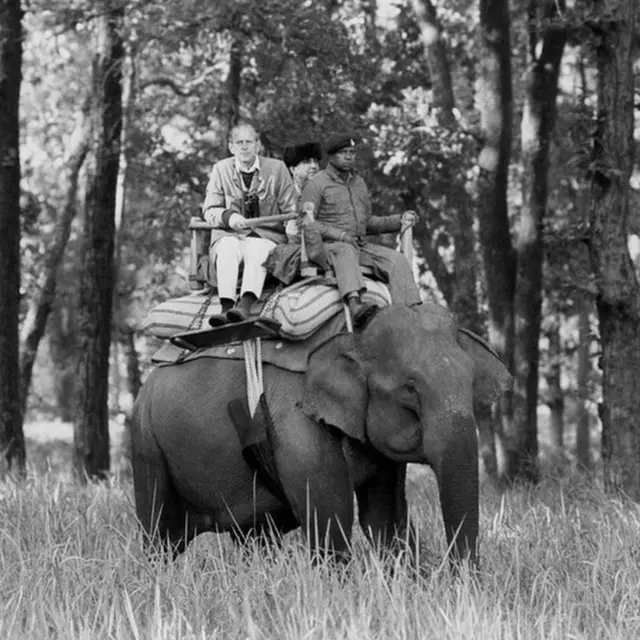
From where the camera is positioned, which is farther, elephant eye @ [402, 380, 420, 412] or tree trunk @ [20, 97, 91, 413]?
tree trunk @ [20, 97, 91, 413]

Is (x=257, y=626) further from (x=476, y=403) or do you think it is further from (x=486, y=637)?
(x=476, y=403)

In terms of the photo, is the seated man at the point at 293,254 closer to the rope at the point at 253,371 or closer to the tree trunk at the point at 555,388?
the rope at the point at 253,371

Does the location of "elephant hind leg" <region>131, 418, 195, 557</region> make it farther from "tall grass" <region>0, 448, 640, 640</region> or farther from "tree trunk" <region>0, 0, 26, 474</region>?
"tree trunk" <region>0, 0, 26, 474</region>

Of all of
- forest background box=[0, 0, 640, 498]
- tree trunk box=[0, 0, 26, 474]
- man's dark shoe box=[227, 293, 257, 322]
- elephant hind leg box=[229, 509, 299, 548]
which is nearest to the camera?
man's dark shoe box=[227, 293, 257, 322]

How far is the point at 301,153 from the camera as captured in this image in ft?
34.4

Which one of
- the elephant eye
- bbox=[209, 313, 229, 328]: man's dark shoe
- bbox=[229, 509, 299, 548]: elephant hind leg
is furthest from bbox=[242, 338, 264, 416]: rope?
the elephant eye

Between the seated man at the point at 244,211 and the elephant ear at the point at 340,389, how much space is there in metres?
0.63

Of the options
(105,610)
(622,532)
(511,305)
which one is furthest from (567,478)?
(105,610)

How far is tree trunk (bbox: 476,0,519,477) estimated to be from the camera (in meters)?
17.7

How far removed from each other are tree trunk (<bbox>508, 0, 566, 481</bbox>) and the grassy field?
804 centimetres

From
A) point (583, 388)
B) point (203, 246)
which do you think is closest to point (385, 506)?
point (203, 246)

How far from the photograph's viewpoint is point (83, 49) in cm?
2836

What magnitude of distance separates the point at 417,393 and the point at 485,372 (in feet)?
1.83

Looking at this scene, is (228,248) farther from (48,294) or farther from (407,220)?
(48,294)
